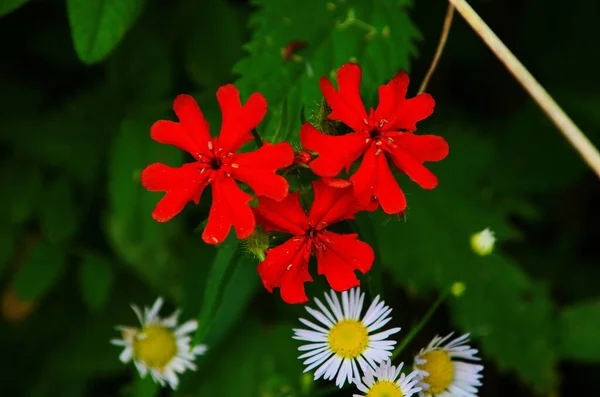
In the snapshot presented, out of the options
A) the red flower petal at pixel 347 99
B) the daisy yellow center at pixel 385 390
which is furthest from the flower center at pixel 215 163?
the daisy yellow center at pixel 385 390

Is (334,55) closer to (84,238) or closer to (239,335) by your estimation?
(239,335)

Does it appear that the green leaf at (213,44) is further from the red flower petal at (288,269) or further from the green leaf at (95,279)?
the red flower petal at (288,269)

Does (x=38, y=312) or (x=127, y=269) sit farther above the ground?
(x=127, y=269)

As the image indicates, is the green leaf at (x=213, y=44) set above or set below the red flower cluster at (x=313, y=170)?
above

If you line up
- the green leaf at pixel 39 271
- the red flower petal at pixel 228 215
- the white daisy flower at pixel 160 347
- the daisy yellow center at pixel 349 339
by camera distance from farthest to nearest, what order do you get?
the green leaf at pixel 39 271 < the white daisy flower at pixel 160 347 < the daisy yellow center at pixel 349 339 < the red flower petal at pixel 228 215

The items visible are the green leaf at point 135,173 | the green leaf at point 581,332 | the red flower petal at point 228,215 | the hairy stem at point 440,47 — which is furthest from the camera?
the green leaf at point 581,332

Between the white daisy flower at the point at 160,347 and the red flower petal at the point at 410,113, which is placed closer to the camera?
the red flower petal at the point at 410,113

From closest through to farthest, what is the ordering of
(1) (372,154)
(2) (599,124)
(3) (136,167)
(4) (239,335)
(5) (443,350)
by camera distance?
(1) (372,154), (5) (443,350), (3) (136,167), (4) (239,335), (2) (599,124)

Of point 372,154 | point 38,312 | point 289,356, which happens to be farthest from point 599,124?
point 38,312
